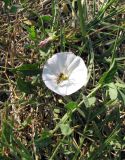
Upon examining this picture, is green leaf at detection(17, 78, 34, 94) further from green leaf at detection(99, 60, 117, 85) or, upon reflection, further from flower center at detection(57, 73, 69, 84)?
green leaf at detection(99, 60, 117, 85)

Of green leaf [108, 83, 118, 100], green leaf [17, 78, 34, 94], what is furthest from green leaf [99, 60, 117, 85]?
green leaf [17, 78, 34, 94]

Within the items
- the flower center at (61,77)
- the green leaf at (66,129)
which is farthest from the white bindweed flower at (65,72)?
the green leaf at (66,129)

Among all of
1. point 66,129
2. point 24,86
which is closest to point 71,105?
point 66,129

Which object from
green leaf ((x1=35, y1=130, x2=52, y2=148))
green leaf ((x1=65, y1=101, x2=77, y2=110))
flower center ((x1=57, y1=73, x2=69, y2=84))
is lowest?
green leaf ((x1=35, y1=130, x2=52, y2=148))

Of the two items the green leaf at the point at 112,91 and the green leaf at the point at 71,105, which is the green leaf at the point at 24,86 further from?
the green leaf at the point at 112,91

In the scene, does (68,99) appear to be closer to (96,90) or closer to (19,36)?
(96,90)

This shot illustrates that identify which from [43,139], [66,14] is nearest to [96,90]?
[43,139]
